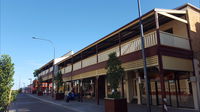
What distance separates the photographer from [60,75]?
79.4 ft

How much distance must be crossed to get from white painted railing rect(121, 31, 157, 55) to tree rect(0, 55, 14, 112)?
8.08 metres

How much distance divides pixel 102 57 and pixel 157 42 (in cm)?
657

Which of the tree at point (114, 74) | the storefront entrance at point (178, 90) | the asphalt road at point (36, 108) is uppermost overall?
the tree at point (114, 74)

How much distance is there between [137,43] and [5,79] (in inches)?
350

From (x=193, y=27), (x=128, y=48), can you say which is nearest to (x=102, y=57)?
(x=128, y=48)

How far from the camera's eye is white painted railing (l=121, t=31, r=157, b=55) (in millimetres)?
10144

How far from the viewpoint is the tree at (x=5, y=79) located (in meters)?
9.04

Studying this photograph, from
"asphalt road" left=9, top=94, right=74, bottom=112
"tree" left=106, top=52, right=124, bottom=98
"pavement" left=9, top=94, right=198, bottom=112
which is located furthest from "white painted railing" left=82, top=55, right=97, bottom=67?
"tree" left=106, top=52, right=124, bottom=98

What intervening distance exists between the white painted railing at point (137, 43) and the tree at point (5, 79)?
26.5ft

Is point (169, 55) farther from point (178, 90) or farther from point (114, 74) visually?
point (178, 90)

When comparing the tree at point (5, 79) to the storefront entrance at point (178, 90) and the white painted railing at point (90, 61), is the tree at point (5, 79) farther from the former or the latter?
the storefront entrance at point (178, 90)

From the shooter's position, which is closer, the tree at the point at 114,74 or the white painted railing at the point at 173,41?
the white painted railing at the point at 173,41

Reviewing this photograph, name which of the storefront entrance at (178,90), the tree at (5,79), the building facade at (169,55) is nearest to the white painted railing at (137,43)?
the building facade at (169,55)

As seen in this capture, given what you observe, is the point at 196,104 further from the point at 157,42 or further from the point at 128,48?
the point at 128,48
